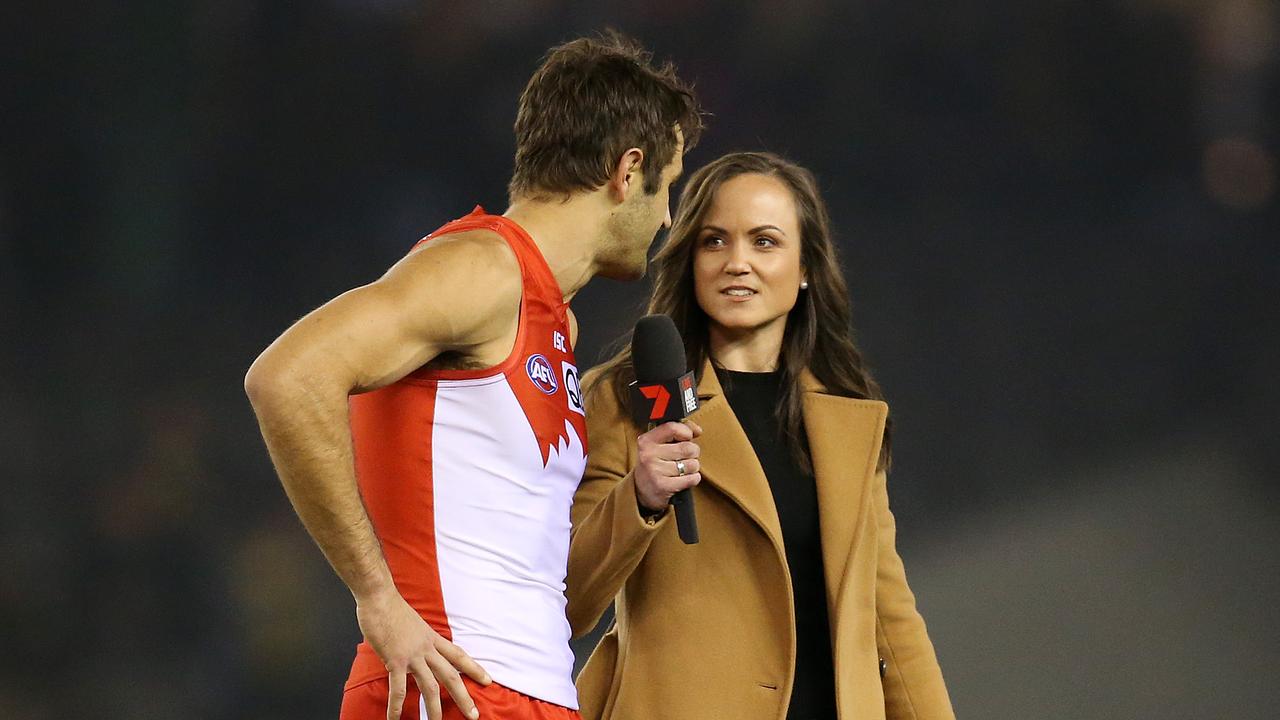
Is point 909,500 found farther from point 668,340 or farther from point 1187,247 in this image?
point 668,340

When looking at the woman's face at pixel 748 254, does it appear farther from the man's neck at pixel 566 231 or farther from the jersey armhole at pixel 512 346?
the jersey armhole at pixel 512 346

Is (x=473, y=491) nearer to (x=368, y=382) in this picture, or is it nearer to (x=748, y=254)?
(x=368, y=382)

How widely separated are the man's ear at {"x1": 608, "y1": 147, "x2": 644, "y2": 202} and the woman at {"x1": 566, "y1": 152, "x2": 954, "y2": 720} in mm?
324

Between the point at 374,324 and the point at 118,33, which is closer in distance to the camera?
the point at 374,324

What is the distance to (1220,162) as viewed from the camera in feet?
11.2

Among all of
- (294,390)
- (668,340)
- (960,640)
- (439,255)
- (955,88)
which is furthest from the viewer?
(955,88)

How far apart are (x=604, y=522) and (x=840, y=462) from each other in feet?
1.32

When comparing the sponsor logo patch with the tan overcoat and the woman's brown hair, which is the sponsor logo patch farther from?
the woman's brown hair

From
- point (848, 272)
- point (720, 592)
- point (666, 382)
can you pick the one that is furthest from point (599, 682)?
point (848, 272)

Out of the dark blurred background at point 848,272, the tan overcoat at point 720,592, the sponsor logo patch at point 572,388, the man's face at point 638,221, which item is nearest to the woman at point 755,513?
the tan overcoat at point 720,592

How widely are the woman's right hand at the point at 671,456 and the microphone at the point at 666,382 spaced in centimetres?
2

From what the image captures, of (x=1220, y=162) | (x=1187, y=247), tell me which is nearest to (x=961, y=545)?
(x=1187, y=247)

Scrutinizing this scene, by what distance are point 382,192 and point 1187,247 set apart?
2.13 m

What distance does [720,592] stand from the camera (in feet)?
5.69
